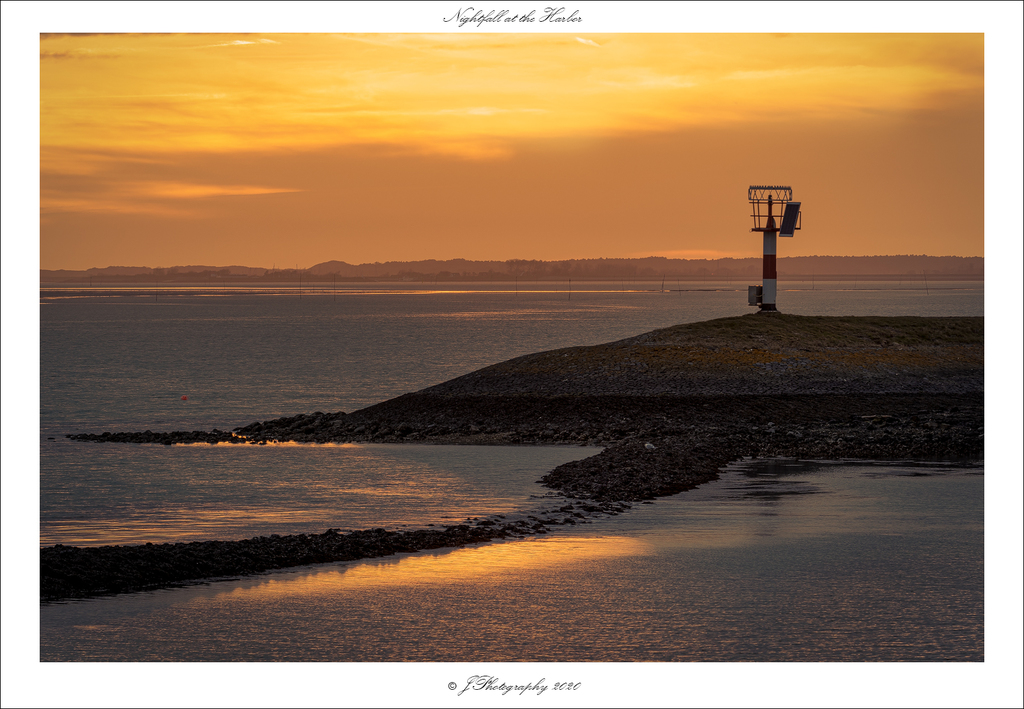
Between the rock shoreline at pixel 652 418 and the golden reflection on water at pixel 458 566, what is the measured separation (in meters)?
0.87

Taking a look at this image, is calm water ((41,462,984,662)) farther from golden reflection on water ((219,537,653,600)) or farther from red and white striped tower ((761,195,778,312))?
red and white striped tower ((761,195,778,312))

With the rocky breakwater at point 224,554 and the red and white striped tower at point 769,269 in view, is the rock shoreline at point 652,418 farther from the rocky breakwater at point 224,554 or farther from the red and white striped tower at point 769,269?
the red and white striped tower at point 769,269

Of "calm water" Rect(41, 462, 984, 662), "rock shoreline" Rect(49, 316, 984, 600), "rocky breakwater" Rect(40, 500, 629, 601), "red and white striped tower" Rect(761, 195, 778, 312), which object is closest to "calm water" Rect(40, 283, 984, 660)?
"calm water" Rect(41, 462, 984, 662)

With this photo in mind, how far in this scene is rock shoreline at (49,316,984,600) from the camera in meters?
19.5

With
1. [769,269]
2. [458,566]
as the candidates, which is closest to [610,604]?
[458,566]

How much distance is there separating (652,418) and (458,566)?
22.0 meters

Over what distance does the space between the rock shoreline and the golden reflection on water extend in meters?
0.87

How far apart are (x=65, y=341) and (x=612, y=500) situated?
134 m

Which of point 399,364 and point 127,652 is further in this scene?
point 399,364

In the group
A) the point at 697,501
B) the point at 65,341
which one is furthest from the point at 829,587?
the point at 65,341

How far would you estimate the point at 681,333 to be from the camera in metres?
53.9

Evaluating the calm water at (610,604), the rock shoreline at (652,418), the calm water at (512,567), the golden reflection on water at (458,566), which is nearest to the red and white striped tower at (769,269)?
the rock shoreline at (652,418)

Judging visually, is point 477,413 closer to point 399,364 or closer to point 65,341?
point 399,364
